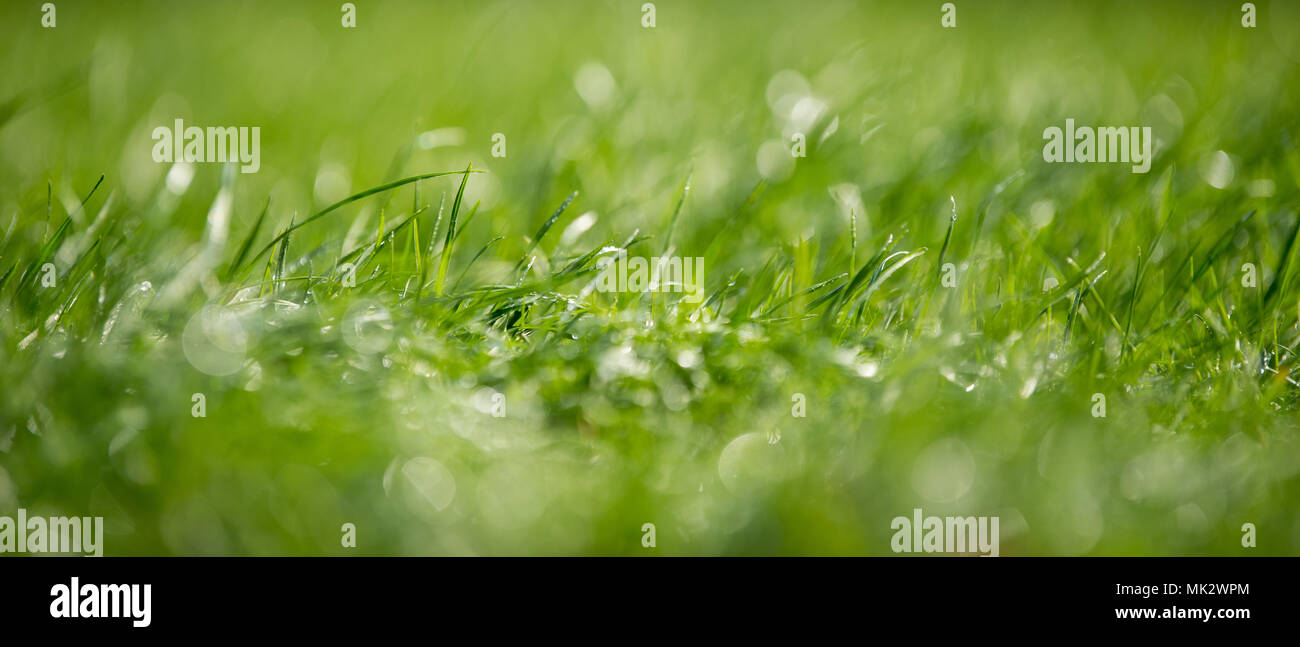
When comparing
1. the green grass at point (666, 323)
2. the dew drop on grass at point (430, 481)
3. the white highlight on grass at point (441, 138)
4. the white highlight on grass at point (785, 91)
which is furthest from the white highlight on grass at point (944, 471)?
the white highlight on grass at point (441, 138)

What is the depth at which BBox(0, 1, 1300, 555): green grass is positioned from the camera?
1.66 meters

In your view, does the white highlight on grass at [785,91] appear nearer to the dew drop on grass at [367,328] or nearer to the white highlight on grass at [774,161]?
the white highlight on grass at [774,161]

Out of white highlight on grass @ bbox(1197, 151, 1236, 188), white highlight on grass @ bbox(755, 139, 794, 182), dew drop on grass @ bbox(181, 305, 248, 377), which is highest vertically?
white highlight on grass @ bbox(755, 139, 794, 182)

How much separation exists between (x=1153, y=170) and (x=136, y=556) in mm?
2595

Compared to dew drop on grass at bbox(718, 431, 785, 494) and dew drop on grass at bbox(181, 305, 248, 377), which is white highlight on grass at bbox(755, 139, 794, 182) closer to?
dew drop on grass at bbox(718, 431, 785, 494)

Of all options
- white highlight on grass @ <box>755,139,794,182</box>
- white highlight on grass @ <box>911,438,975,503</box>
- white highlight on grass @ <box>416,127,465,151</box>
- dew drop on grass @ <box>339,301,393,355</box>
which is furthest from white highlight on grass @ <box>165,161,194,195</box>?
white highlight on grass @ <box>911,438,975,503</box>

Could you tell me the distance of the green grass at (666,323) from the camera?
1662mm

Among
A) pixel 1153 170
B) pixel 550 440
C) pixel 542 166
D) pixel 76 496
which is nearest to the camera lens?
pixel 76 496

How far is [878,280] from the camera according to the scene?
203 centimetres

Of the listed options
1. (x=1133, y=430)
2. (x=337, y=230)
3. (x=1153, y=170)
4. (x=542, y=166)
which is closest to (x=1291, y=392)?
(x=1133, y=430)

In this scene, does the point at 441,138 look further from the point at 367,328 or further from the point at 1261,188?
the point at 1261,188

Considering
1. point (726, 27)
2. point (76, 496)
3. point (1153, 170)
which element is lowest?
point (76, 496)
